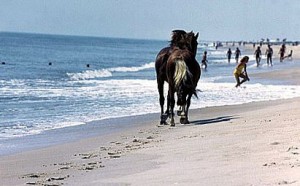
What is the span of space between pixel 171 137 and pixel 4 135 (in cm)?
337

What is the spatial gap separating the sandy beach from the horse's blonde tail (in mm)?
986

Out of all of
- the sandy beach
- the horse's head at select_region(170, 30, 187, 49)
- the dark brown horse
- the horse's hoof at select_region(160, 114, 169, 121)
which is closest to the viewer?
the sandy beach

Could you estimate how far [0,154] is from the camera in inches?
400

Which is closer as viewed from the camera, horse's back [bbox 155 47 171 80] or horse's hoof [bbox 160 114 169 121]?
horse's back [bbox 155 47 171 80]

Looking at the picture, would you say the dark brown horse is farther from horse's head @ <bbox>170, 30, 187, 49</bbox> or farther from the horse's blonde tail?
the horse's blonde tail

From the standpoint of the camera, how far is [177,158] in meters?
8.04

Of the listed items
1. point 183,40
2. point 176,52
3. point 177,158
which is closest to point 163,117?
point 176,52

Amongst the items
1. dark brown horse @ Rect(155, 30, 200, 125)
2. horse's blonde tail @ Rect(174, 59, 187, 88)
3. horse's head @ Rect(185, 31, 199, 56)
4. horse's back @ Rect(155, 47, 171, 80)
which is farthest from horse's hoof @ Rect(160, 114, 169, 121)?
horse's head @ Rect(185, 31, 199, 56)

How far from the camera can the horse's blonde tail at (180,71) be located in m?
12.8

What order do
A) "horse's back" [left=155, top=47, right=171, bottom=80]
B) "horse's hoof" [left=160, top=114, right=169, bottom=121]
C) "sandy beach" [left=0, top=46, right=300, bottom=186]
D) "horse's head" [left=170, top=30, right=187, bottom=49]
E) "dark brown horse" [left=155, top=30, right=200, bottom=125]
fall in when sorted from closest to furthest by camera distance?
1. "sandy beach" [left=0, top=46, right=300, bottom=186]
2. "dark brown horse" [left=155, top=30, right=200, bottom=125]
3. "horse's back" [left=155, top=47, right=171, bottom=80]
4. "horse's hoof" [left=160, top=114, right=169, bottom=121]
5. "horse's head" [left=170, top=30, right=187, bottom=49]

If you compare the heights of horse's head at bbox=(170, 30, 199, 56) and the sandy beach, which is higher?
horse's head at bbox=(170, 30, 199, 56)

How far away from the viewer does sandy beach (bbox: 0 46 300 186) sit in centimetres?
655

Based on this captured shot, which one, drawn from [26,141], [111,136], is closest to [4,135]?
[26,141]

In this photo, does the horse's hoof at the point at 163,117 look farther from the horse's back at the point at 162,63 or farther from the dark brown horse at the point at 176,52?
the horse's back at the point at 162,63
